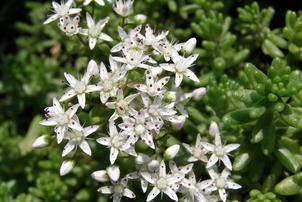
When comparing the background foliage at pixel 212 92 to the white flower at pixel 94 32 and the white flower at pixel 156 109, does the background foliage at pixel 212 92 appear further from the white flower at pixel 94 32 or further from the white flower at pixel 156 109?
the white flower at pixel 156 109

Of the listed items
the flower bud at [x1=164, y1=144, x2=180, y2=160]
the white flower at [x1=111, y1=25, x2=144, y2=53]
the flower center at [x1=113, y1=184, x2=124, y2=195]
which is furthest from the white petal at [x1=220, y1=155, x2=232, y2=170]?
the white flower at [x1=111, y1=25, x2=144, y2=53]

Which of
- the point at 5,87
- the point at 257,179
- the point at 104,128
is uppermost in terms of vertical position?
the point at 104,128

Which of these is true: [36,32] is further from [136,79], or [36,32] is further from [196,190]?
[196,190]

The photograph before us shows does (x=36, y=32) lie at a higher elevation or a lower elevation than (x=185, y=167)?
lower

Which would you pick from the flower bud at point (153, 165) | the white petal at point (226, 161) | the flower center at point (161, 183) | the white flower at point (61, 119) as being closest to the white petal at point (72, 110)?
the white flower at point (61, 119)

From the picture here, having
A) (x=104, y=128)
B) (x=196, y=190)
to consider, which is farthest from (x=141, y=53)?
(x=196, y=190)

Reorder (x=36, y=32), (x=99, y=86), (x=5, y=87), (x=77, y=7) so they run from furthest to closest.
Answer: (x=36, y=32) → (x=5, y=87) → (x=77, y=7) → (x=99, y=86)

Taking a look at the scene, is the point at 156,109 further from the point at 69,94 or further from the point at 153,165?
the point at 69,94

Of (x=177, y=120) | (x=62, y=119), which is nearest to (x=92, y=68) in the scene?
(x=62, y=119)
